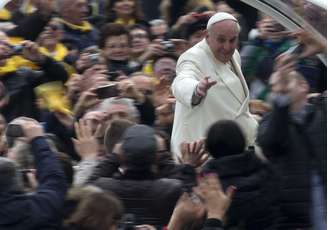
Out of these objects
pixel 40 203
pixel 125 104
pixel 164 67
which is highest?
pixel 40 203

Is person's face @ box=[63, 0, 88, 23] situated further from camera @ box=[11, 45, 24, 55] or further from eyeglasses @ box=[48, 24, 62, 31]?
camera @ box=[11, 45, 24, 55]

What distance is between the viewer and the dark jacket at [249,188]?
6.83m

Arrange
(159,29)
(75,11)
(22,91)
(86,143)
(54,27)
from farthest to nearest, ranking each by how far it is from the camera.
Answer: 1. (159,29)
2. (75,11)
3. (54,27)
4. (22,91)
5. (86,143)

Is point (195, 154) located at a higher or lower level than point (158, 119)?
higher

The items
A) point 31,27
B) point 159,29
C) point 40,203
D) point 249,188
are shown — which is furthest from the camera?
point 159,29

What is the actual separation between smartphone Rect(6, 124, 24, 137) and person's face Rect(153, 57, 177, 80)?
1.76 metres

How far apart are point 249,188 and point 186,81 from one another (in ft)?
Answer: 5.12

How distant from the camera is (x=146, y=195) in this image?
700 cm

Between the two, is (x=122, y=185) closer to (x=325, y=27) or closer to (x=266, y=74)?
(x=325, y=27)

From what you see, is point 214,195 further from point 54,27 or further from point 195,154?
point 54,27

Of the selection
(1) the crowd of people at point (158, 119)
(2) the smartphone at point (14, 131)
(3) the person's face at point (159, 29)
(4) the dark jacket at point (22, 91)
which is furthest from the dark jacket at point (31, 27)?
(2) the smartphone at point (14, 131)

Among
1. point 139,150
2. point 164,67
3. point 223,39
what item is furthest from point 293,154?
point 164,67

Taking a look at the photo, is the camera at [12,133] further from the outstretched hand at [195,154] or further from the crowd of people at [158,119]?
the outstretched hand at [195,154]

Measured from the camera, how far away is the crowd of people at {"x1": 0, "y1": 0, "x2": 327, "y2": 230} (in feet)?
22.2
